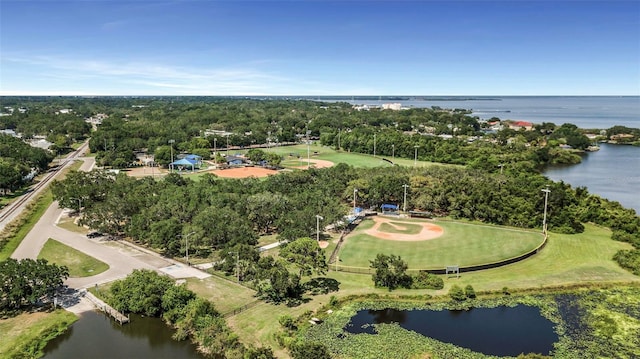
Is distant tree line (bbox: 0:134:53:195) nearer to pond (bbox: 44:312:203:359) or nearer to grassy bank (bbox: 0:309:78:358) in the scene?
grassy bank (bbox: 0:309:78:358)

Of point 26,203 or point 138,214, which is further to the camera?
point 26,203

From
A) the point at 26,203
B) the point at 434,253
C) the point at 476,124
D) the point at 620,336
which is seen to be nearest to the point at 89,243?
the point at 26,203

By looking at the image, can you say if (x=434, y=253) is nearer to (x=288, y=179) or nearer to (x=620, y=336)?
(x=620, y=336)

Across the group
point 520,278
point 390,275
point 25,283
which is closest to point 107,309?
point 25,283

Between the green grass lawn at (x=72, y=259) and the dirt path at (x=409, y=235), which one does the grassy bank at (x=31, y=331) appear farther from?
the dirt path at (x=409, y=235)

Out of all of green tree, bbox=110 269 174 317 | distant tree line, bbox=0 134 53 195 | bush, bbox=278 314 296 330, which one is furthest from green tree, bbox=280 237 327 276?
distant tree line, bbox=0 134 53 195
